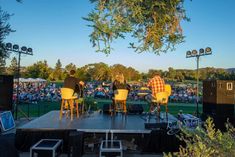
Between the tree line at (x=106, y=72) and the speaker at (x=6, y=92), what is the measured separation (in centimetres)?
208

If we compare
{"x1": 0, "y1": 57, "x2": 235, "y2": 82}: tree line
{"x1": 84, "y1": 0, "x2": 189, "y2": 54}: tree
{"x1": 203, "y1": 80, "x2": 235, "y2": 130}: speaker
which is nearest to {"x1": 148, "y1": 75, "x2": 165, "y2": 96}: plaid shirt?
{"x1": 0, "y1": 57, "x2": 235, "y2": 82}: tree line

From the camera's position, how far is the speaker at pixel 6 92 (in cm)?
940

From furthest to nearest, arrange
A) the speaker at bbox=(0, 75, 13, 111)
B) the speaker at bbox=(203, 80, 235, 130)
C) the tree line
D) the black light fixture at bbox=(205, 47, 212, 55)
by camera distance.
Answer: the tree line < the black light fixture at bbox=(205, 47, 212, 55) < the speaker at bbox=(0, 75, 13, 111) < the speaker at bbox=(203, 80, 235, 130)

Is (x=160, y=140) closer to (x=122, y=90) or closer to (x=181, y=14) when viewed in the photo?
(x=122, y=90)

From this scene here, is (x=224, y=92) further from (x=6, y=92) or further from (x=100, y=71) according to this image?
(x=100, y=71)

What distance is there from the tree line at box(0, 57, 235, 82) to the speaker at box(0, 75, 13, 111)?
208cm

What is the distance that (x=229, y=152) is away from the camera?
62.9 inches

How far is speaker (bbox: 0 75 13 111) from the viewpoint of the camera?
9.40 meters

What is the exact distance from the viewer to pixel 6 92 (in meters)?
9.47

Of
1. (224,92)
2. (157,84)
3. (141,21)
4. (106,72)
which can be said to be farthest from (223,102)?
(106,72)

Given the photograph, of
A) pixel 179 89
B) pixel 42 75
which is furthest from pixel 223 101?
pixel 42 75

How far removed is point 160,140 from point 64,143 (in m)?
2.11

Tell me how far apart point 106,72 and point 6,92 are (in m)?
11.9

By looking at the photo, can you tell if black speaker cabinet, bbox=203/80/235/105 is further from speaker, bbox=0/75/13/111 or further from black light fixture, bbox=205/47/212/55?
speaker, bbox=0/75/13/111
